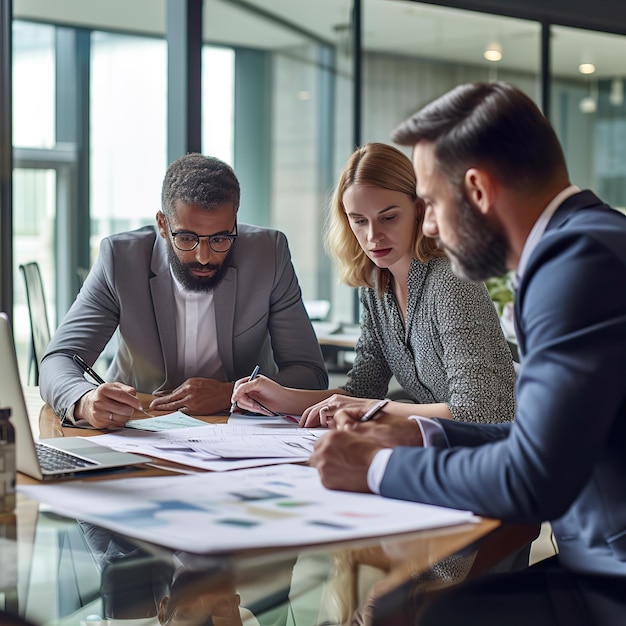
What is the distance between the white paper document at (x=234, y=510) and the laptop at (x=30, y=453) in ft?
0.16

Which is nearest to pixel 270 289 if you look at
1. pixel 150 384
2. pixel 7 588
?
pixel 150 384

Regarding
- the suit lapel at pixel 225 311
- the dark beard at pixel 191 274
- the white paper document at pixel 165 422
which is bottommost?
the white paper document at pixel 165 422

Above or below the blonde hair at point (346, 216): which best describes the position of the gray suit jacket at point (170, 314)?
below

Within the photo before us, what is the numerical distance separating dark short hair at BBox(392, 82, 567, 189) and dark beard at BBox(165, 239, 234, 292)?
3.99 feet

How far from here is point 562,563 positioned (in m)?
1.23

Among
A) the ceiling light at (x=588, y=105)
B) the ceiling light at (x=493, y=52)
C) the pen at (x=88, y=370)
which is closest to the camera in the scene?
the pen at (x=88, y=370)

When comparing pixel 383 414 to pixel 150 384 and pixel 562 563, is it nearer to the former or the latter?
pixel 562 563

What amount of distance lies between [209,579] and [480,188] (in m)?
0.62

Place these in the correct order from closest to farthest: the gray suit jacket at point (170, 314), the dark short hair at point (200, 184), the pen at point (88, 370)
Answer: the pen at point (88, 370) < the dark short hair at point (200, 184) < the gray suit jacket at point (170, 314)

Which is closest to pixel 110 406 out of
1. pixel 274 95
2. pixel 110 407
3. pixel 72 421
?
pixel 110 407

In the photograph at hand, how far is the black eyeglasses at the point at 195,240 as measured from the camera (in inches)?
91.0

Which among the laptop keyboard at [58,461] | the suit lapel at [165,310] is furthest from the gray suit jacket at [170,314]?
the laptop keyboard at [58,461]

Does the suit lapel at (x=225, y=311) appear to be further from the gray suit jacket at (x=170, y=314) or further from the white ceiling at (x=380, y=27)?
the white ceiling at (x=380, y=27)

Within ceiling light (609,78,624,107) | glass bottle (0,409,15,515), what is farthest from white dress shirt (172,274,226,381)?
ceiling light (609,78,624,107)
